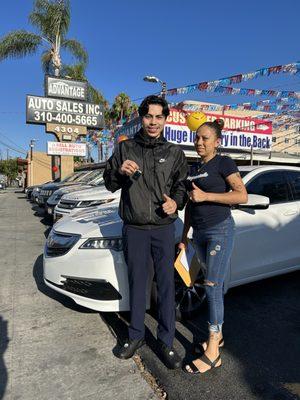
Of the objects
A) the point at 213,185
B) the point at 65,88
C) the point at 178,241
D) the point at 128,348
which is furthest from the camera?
the point at 65,88

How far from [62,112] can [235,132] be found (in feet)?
26.1

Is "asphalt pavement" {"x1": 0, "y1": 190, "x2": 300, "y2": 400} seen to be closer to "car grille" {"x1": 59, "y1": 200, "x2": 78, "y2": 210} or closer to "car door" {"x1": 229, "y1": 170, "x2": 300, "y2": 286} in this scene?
"car door" {"x1": 229, "y1": 170, "x2": 300, "y2": 286}

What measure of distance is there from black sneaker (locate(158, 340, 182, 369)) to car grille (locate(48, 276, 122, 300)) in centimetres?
61

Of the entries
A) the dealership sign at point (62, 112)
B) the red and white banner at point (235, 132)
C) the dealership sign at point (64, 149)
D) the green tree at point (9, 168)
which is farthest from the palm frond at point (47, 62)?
the green tree at point (9, 168)

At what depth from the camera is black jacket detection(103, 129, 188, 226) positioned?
2840mm

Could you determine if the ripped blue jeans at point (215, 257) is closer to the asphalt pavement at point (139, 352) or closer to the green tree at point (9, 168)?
the asphalt pavement at point (139, 352)

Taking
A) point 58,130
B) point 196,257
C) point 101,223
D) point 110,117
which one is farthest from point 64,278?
point 110,117

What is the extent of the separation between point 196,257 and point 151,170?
81 centimetres

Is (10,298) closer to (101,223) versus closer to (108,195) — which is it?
(101,223)

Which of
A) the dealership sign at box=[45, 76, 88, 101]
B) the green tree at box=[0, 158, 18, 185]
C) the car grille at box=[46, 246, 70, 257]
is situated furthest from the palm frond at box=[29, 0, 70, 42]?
the green tree at box=[0, 158, 18, 185]

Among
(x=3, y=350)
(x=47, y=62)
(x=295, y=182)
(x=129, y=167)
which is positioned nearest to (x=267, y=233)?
(x=295, y=182)

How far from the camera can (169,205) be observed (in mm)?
2746

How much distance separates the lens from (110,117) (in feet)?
118

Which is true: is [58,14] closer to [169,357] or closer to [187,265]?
[187,265]
